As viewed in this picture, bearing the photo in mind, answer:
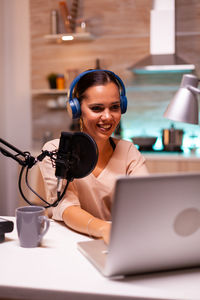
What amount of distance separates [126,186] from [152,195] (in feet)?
0.21

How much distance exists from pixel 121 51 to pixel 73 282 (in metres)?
3.51

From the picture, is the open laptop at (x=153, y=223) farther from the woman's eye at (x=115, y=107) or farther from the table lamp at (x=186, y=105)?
the woman's eye at (x=115, y=107)

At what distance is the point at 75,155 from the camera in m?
1.16

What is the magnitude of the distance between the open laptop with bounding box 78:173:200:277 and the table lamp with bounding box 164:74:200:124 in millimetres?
315

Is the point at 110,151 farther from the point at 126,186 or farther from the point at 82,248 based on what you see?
the point at 126,186

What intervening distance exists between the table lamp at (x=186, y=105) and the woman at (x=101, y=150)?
1.75 feet

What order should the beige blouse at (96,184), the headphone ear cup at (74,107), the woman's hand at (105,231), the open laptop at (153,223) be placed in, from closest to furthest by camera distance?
the open laptop at (153,223) < the woman's hand at (105,231) < the beige blouse at (96,184) < the headphone ear cup at (74,107)

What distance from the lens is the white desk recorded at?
810 millimetres

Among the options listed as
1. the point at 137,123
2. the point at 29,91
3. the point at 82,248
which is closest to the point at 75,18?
the point at 29,91

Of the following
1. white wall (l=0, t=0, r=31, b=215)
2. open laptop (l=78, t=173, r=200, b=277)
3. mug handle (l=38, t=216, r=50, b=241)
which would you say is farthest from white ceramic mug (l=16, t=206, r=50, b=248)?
white wall (l=0, t=0, r=31, b=215)

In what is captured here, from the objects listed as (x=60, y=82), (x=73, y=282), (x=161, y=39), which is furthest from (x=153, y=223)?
(x=60, y=82)

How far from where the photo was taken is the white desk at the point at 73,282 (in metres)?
0.81

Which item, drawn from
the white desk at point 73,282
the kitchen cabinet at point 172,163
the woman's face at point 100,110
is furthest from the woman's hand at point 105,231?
the kitchen cabinet at point 172,163

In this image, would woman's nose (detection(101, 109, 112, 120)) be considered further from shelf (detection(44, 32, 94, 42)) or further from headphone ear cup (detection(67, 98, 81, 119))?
shelf (detection(44, 32, 94, 42))
